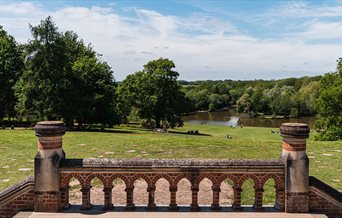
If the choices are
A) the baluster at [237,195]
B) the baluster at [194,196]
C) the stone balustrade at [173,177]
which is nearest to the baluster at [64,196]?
the stone balustrade at [173,177]

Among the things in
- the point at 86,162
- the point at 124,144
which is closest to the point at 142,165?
the point at 86,162

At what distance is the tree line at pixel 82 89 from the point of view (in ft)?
99.1

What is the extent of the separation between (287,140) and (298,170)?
594 millimetres

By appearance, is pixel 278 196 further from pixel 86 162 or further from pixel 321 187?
pixel 86 162

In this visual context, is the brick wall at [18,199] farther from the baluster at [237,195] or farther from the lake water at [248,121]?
the lake water at [248,121]

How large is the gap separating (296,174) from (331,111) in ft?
110

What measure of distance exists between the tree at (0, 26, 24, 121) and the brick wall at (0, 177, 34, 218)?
3601 cm

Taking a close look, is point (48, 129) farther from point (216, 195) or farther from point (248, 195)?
point (248, 195)

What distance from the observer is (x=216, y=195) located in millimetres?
6590

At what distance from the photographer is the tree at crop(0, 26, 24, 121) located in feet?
132

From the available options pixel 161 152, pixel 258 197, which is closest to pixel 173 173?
pixel 258 197

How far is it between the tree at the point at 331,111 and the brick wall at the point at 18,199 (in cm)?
3194

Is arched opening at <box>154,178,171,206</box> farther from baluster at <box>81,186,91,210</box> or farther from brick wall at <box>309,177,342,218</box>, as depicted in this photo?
brick wall at <box>309,177,342,218</box>

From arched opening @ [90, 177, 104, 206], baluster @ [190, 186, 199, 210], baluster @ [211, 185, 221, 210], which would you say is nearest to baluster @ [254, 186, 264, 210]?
baluster @ [211, 185, 221, 210]
